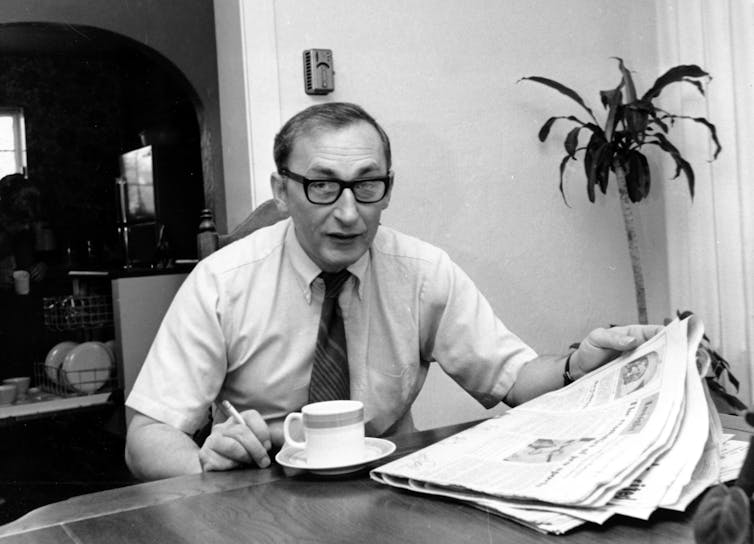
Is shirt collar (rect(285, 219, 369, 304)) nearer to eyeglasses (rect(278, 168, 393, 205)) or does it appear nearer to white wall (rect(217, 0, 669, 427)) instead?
eyeglasses (rect(278, 168, 393, 205))

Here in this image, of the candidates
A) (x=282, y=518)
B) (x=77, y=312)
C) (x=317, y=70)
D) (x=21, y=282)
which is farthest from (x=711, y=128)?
(x=21, y=282)

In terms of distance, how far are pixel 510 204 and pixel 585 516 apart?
2316 mm

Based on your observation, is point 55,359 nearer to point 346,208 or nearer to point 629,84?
point 346,208

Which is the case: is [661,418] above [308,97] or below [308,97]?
below

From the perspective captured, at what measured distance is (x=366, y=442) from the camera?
96 centimetres

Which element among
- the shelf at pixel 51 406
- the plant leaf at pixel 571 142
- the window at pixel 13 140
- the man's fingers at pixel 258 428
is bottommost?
the shelf at pixel 51 406

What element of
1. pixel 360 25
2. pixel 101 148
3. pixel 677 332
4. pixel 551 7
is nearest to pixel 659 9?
pixel 551 7

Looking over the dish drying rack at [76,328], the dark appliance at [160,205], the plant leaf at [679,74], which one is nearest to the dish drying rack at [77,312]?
the dish drying rack at [76,328]

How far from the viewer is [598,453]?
2.39ft

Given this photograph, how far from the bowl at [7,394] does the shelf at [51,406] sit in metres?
0.05

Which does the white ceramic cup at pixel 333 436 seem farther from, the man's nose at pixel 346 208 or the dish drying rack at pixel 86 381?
the dish drying rack at pixel 86 381

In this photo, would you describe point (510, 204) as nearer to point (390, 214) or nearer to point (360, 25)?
point (390, 214)

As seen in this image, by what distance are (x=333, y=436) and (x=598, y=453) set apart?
0.29 metres

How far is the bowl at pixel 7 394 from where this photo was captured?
313cm
